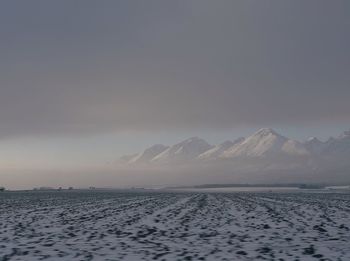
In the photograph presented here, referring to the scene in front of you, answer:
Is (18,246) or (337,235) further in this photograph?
(337,235)

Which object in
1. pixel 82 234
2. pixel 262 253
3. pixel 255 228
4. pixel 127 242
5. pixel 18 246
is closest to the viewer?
pixel 262 253

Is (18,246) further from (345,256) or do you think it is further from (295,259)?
(345,256)

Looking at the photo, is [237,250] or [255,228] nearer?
[237,250]

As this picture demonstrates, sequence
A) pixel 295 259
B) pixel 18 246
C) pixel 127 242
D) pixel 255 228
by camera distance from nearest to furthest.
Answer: pixel 295 259 < pixel 18 246 < pixel 127 242 < pixel 255 228

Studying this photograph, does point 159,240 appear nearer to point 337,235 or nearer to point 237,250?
point 237,250

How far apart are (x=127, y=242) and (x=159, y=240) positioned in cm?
145

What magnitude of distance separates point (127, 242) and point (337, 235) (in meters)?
9.60

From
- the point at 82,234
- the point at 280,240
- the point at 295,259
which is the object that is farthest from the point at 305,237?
the point at 82,234

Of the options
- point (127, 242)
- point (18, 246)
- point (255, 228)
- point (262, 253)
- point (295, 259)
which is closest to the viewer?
point (295, 259)

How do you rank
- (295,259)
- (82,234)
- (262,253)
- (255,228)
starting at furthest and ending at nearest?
(255,228), (82,234), (262,253), (295,259)

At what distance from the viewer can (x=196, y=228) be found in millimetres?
24406

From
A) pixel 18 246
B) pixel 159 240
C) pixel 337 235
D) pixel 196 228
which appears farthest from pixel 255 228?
pixel 18 246

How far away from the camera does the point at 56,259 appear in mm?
14867

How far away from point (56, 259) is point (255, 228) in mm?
12521
